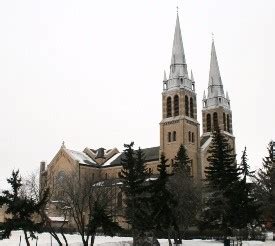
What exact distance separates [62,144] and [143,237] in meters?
50.4

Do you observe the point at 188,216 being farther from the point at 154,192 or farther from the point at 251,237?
the point at 154,192

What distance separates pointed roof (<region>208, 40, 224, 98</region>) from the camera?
293 feet

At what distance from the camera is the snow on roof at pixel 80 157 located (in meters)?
84.1

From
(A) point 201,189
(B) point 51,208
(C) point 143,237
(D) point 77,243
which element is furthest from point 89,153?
(C) point 143,237

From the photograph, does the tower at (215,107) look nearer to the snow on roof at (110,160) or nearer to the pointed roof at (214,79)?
the pointed roof at (214,79)

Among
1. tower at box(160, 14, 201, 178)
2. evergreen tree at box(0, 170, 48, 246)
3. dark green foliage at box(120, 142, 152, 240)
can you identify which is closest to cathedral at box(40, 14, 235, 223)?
tower at box(160, 14, 201, 178)

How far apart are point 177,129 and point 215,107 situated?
14.0 meters

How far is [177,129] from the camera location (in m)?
77.2

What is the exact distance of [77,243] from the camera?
45.6m

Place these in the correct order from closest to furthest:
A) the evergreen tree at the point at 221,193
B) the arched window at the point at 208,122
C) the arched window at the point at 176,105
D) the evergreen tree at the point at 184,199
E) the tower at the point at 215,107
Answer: the evergreen tree at the point at 221,193, the evergreen tree at the point at 184,199, the arched window at the point at 176,105, the tower at the point at 215,107, the arched window at the point at 208,122

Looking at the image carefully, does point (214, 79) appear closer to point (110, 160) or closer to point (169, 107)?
point (169, 107)

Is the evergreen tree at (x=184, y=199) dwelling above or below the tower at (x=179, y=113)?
below

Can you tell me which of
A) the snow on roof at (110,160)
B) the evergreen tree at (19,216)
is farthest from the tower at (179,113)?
the evergreen tree at (19,216)

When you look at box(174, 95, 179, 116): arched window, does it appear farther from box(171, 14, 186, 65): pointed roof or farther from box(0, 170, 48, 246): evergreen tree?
box(0, 170, 48, 246): evergreen tree
